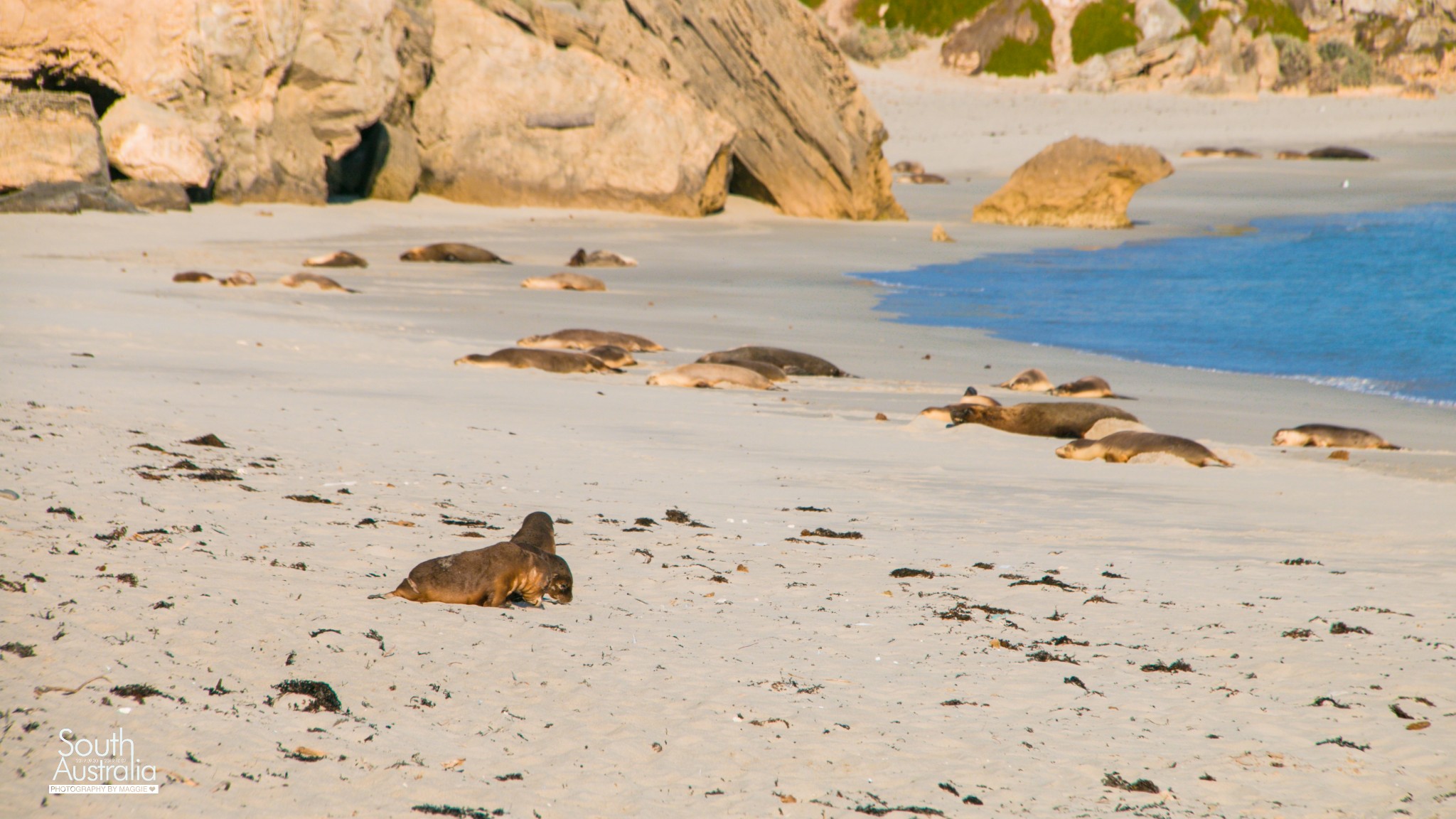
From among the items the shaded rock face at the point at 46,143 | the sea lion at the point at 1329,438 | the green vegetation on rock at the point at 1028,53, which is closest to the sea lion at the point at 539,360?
the sea lion at the point at 1329,438

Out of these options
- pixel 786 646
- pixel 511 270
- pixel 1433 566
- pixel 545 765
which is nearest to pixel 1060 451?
pixel 1433 566

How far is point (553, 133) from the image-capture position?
853 inches

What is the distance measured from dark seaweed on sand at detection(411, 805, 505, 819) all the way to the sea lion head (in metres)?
5.22

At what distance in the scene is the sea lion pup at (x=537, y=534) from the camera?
3.82m

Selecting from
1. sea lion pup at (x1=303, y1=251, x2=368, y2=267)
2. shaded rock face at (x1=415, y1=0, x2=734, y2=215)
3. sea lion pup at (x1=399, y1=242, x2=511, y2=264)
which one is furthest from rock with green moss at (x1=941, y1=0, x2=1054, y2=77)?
sea lion pup at (x1=303, y1=251, x2=368, y2=267)

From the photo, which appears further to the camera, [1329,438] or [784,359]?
[784,359]

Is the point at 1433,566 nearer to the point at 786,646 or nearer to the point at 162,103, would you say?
the point at 786,646

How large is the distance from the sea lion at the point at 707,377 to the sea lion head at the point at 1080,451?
93.1 inches

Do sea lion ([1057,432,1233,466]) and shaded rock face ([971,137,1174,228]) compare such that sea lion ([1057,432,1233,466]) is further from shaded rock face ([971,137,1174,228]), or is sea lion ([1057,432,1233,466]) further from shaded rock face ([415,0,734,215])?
shaded rock face ([971,137,1174,228])

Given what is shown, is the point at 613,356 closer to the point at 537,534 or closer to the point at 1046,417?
the point at 1046,417

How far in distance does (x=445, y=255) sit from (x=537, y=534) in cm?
1186

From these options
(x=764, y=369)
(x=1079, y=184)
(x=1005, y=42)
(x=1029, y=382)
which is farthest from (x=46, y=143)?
(x=1005, y=42)

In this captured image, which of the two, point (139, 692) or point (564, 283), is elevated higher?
point (139, 692)

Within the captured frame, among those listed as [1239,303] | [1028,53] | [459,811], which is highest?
[1028,53]
